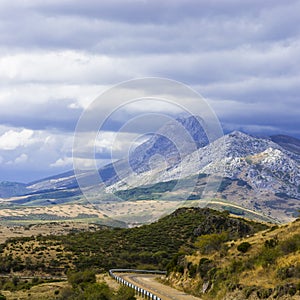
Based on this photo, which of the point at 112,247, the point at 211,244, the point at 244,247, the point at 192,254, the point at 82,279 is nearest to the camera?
the point at 244,247

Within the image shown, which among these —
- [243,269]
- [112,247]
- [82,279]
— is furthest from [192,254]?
[112,247]

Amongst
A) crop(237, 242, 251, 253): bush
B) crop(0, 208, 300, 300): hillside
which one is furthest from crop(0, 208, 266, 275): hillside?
crop(237, 242, 251, 253): bush

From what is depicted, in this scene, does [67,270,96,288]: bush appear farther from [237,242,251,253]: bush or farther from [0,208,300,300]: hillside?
[237,242,251,253]: bush

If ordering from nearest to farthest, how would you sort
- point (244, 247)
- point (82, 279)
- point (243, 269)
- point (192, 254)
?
point (243, 269), point (244, 247), point (82, 279), point (192, 254)

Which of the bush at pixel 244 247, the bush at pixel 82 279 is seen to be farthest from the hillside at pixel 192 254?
the bush at pixel 82 279

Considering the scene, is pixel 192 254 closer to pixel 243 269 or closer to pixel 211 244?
pixel 211 244

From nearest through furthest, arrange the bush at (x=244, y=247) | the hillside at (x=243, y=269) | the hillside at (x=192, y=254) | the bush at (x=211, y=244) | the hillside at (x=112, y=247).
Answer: the hillside at (x=243, y=269)
the hillside at (x=192, y=254)
the bush at (x=244, y=247)
the bush at (x=211, y=244)
the hillside at (x=112, y=247)

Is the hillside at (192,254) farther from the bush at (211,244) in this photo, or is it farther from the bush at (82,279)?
the bush at (82,279)

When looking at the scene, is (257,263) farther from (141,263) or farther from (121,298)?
(141,263)

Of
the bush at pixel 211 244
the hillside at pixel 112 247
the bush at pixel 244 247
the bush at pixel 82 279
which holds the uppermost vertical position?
the bush at pixel 244 247

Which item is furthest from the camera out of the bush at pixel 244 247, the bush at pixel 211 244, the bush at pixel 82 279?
the bush at pixel 82 279

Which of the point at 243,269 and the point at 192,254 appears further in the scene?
the point at 192,254

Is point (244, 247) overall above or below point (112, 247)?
above

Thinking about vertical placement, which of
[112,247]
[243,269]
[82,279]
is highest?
[243,269]
